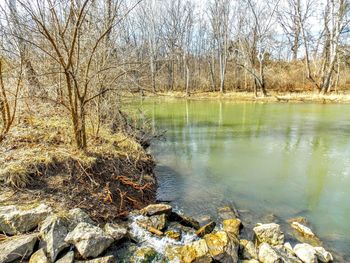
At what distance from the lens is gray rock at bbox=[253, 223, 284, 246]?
3268 millimetres

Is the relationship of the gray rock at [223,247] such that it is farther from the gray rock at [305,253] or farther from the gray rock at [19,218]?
the gray rock at [19,218]

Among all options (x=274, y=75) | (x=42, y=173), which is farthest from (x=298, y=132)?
(x=274, y=75)

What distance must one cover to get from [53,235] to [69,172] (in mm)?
1348

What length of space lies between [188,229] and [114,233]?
93 centimetres

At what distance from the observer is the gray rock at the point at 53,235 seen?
244 cm

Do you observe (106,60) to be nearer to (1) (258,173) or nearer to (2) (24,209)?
(2) (24,209)

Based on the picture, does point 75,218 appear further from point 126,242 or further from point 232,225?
point 232,225

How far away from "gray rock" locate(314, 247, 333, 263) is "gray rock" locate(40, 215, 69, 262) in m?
2.53

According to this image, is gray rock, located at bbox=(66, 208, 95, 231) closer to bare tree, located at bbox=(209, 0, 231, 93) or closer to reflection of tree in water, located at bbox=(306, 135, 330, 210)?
reflection of tree in water, located at bbox=(306, 135, 330, 210)

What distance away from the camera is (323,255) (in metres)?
3.02

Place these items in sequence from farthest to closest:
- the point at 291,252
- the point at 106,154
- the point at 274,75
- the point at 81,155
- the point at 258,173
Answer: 1. the point at 274,75
2. the point at 258,173
3. the point at 106,154
4. the point at 81,155
5. the point at 291,252

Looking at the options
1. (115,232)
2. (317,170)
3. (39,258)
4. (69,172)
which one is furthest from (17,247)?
(317,170)

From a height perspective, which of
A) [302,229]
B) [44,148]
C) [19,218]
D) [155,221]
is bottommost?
[302,229]

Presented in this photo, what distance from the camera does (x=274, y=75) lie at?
902 inches
